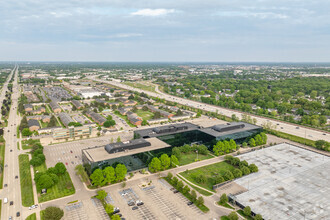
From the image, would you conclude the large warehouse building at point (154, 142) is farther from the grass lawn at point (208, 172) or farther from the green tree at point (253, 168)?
the green tree at point (253, 168)

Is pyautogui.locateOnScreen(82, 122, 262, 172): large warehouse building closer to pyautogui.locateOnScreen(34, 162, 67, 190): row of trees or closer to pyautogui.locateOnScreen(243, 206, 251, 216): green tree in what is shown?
pyautogui.locateOnScreen(34, 162, 67, 190): row of trees

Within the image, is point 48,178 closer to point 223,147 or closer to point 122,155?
point 122,155

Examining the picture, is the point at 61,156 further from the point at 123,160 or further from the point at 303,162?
the point at 303,162

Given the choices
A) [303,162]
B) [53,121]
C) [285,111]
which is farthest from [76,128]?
[285,111]

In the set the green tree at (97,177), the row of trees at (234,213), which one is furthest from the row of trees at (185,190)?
the green tree at (97,177)

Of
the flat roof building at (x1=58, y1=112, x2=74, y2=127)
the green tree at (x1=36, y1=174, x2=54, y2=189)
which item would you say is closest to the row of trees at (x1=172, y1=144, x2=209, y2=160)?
the green tree at (x1=36, y1=174, x2=54, y2=189)
